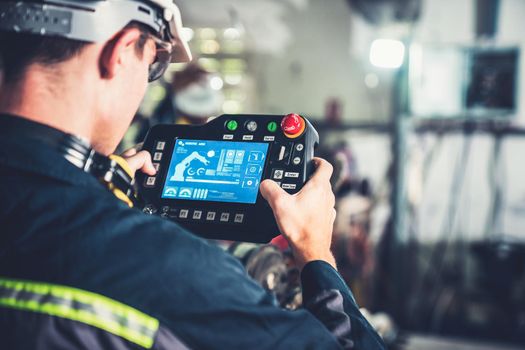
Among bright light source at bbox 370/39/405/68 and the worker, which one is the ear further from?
bright light source at bbox 370/39/405/68

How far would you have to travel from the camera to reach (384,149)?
16.2 ft

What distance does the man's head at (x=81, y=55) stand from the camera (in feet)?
2.42

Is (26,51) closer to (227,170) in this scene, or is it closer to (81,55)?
(81,55)

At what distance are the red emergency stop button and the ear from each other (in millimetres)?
301

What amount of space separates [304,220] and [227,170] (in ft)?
0.63

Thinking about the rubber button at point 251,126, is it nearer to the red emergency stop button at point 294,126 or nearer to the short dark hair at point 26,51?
the red emergency stop button at point 294,126

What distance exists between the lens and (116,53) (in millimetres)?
780

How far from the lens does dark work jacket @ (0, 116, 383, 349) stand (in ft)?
2.10

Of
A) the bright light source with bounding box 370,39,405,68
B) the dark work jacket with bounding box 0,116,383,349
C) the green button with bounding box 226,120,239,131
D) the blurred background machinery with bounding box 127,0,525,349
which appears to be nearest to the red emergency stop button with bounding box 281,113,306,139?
the green button with bounding box 226,120,239,131

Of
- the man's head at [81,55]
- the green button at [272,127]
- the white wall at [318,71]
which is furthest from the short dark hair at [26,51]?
the white wall at [318,71]

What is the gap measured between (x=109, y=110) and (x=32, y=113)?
0.37 ft

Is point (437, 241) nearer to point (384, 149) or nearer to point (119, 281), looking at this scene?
point (384, 149)

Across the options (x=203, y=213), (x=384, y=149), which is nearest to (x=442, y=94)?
(x=384, y=149)

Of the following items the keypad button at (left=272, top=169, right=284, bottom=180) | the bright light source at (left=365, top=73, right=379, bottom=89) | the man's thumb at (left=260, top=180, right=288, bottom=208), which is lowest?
the man's thumb at (left=260, top=180, right=288, bottom=208)
